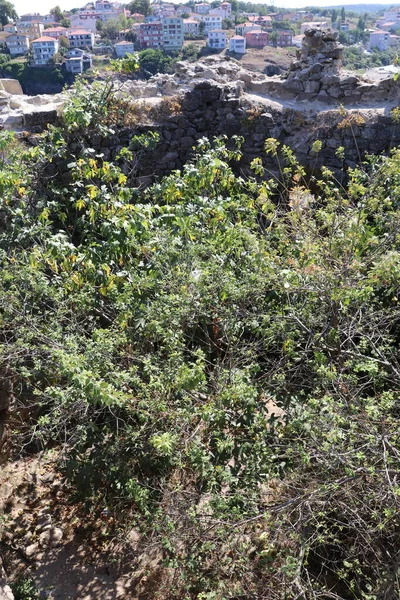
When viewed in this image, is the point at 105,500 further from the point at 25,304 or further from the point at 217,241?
the point at 217,241

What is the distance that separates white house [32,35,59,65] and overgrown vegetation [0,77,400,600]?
54070 millimetres

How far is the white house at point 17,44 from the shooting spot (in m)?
56.2

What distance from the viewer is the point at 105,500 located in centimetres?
386

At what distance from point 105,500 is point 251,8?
365 feet

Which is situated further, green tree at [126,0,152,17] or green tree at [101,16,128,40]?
green tree at [126,0,152,17]

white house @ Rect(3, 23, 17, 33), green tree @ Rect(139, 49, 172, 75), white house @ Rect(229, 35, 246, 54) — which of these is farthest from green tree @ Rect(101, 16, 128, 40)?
green tree @ Rect(139, 49, 172, 75)

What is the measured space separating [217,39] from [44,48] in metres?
20.6

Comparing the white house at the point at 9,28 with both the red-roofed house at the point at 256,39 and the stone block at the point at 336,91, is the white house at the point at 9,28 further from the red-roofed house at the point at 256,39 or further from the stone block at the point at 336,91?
the stone block at the point at 336,91

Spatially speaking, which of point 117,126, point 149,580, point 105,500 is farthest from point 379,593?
point 117,126

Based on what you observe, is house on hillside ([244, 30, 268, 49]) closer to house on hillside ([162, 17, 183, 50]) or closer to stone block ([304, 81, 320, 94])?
house on hillside ([162, 17, 183, 50])

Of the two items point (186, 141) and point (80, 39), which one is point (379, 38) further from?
point (186, 141)

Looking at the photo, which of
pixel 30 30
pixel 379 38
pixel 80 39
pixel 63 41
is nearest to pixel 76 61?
pixel 63 41

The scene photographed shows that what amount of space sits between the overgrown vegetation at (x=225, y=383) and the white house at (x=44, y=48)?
54070 mm

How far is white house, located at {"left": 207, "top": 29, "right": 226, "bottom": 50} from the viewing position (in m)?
62.3
